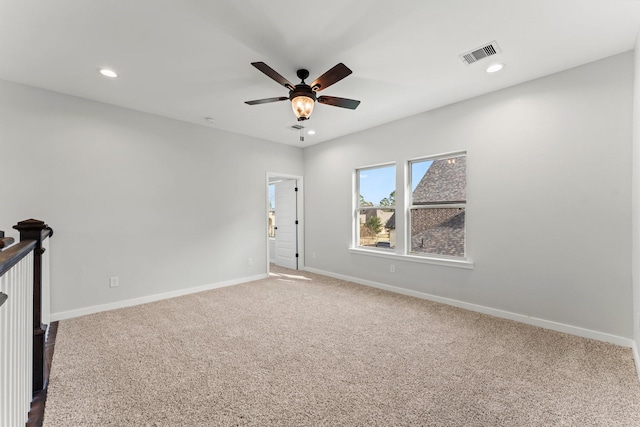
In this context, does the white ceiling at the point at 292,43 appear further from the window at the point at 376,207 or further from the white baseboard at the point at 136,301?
the white baseboard at the point at 136,301

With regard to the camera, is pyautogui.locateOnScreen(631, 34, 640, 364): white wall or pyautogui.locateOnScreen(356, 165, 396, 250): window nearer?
pyautogui.locateOnScreen(631, 34, 640, 364): white wall

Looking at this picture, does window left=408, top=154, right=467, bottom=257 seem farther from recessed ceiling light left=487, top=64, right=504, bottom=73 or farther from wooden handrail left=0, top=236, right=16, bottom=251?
wooden handrail left=0, top=236, right=16, bottom=251

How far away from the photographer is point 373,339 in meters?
2.78

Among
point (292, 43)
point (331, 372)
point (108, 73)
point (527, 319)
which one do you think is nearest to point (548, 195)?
point (527, 319)

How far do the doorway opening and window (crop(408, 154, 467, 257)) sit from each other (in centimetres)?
248

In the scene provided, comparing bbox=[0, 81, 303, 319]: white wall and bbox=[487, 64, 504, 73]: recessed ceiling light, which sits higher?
bbox=[487, 64, 504, 73]: recessed ceiling light

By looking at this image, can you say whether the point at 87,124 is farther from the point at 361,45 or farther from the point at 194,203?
the point at 361,45

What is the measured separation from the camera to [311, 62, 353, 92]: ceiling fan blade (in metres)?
2.18

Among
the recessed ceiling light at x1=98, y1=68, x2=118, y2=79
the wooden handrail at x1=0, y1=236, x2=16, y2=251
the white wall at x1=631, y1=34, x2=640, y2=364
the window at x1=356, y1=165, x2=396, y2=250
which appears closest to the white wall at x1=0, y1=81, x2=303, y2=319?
the recessed ceiling light at x1=98, y1=68, x2=118, y2=79

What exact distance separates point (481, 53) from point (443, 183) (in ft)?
5.84

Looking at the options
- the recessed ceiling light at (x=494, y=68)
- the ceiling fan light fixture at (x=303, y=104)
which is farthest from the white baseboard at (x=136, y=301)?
the recessed ceiling light at (x=494, y=68)

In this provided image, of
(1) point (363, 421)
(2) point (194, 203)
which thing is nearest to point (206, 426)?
(1) point (363, 421)

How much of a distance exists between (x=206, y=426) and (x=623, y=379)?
9.76ft

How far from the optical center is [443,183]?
3980 mm
